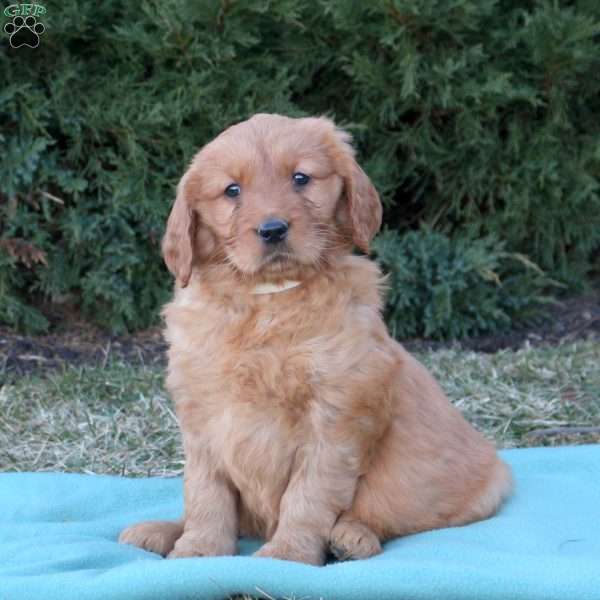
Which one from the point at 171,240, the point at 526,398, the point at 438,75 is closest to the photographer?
the point at 171,240

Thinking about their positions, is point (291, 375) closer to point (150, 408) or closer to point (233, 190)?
point (233, 190)

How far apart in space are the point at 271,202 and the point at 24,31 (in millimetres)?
3938

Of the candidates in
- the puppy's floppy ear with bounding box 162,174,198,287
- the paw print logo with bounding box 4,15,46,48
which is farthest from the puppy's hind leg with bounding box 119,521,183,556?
the paw print logo with bounding box 4,15,46,48

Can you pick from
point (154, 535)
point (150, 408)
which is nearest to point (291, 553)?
point (154, 535)

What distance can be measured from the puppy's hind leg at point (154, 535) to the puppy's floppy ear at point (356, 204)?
3.72 ft

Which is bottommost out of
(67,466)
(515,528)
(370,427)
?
(67,466)

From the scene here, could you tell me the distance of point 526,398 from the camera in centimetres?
548

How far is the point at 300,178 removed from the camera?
3270mm

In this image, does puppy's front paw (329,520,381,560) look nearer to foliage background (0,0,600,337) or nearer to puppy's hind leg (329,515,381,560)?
puppy's hind leg (329,515,381,560)

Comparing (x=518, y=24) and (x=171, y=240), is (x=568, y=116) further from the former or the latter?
(x=171, y=240)

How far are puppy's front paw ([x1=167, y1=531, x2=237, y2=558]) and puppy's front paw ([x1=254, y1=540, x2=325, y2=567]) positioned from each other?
0.18 metres

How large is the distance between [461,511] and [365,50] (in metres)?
3.97

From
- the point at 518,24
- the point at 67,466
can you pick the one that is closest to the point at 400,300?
the point at 518,24

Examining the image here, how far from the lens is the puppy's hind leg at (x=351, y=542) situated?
124 inches
